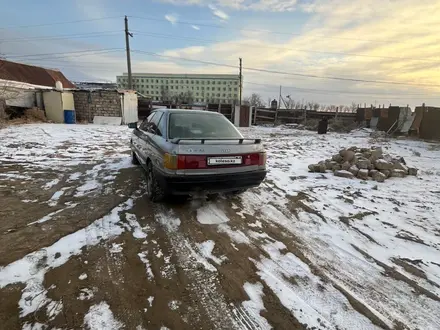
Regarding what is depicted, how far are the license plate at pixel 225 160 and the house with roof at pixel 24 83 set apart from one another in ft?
55.2

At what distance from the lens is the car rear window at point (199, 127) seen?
13.5 feet

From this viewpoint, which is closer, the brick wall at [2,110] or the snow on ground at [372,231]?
the snow on ground at [372,231]

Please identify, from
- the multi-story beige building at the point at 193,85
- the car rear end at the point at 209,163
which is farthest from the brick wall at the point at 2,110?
the multi-story beige building at the point at 193,85

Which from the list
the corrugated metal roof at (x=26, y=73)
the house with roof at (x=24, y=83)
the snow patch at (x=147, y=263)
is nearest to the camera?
the snow patch at (x=147, y=263)

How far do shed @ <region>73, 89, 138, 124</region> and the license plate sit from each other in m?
16.2

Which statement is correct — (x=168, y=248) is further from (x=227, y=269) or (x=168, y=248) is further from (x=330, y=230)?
(x=330, y=230)

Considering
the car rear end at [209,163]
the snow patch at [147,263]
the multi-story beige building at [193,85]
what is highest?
the multi-story beige building at [193,85]

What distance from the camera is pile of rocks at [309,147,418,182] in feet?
19.7

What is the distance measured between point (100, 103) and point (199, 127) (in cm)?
1633

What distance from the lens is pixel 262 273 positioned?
2533 mm

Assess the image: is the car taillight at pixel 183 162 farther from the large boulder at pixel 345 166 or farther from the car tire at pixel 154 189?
the large boulder at pixel 345 166

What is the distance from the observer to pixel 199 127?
4.35m

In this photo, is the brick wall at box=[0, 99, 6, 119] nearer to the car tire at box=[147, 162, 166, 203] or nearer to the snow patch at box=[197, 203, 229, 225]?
the car tire at box=[147, 162, 166, 203]

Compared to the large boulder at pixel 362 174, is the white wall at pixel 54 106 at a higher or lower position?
higher
